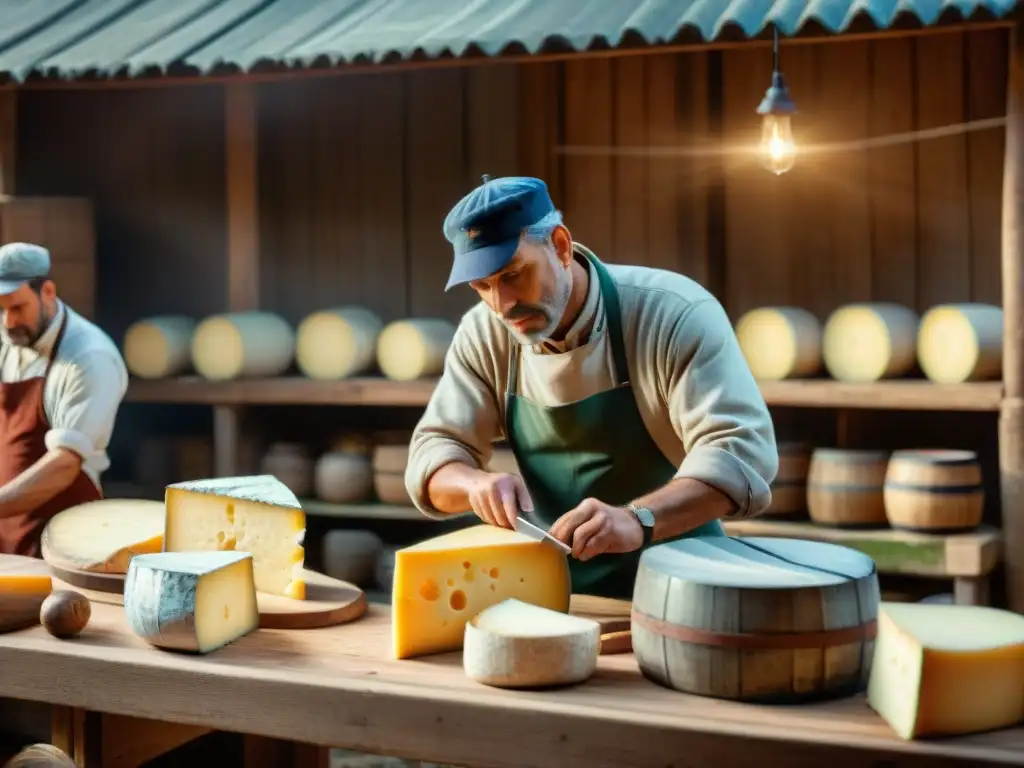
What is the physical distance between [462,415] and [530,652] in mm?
962

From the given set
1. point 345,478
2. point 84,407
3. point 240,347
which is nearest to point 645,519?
point 84,407

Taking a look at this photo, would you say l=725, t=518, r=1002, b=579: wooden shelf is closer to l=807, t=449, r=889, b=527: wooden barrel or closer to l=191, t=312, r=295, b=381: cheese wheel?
l=807, t=449, r=889, b=527: wooden barrel

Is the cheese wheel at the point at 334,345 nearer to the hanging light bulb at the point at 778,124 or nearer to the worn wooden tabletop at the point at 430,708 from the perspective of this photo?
the hanging light bulb at the point at 778,124

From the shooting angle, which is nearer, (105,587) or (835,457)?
(105,587)

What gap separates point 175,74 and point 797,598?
443 centimetres

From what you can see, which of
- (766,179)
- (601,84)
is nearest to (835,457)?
(766,179)

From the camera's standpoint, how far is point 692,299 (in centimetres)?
289

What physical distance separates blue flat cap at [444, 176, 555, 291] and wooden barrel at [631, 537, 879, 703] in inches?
28.7

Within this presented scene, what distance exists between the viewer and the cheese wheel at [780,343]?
212 inches

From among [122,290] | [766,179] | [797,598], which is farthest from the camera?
[122,290]

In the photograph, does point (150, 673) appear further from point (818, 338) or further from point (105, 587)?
point (818, 338)

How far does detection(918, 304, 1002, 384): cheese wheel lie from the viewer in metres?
4.95

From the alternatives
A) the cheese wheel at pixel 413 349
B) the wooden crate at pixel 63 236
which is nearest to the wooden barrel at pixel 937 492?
the cheese wheel at pixel 413 349

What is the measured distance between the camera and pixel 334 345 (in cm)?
608
